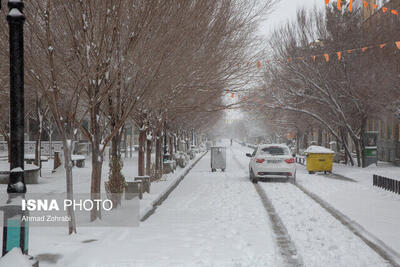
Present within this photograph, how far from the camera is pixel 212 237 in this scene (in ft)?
25.6

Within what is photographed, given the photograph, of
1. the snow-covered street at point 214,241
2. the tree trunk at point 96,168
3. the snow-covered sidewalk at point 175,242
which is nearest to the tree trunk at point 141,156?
the snow-covered street at point 214,241

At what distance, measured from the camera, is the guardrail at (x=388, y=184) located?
14.3m

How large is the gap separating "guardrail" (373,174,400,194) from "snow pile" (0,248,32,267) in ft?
40.0

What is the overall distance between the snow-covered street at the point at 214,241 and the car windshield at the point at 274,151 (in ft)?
23.3

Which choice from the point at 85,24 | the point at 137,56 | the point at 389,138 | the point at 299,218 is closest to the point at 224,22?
the point at 137,56

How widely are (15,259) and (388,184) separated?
1308 cm

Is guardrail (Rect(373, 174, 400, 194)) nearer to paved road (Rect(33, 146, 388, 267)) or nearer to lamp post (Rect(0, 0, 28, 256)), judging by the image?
paved road (Rect(33, 146, 388, 267))

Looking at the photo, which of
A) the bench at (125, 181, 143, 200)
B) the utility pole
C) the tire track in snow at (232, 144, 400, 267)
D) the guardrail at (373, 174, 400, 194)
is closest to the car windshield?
the guardrail at (373, 174, 400, 194)

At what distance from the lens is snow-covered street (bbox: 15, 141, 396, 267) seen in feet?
20.7

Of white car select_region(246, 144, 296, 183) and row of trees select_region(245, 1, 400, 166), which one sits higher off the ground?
row of trees select_region(245, 1, 400, 166)

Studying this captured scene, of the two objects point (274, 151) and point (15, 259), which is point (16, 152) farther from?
point (274, 151)

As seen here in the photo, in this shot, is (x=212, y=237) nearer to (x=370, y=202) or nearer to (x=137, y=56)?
(x=137, y=56)

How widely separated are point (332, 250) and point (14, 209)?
4.60 m

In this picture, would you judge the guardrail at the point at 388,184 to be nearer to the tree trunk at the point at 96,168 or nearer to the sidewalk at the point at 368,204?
the sidewalk at the point at 368,204
